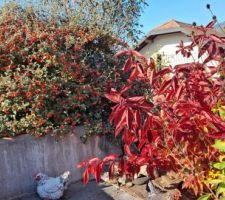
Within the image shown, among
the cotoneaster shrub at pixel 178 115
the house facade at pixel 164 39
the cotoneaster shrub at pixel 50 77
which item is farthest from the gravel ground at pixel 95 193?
the house facade at pixel 164 39

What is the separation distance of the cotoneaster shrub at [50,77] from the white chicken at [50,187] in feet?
2.19

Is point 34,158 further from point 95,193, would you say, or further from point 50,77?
point 50,77

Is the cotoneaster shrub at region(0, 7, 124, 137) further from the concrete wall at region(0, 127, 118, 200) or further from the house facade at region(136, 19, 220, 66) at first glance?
the house facade at region(136, 19, 220, 66)

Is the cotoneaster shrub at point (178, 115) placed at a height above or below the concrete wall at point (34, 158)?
above

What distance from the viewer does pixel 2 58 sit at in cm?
532

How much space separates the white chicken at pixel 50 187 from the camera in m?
4.59

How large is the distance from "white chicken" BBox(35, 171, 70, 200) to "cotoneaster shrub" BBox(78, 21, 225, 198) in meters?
1.84

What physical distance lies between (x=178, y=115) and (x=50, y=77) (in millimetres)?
3041

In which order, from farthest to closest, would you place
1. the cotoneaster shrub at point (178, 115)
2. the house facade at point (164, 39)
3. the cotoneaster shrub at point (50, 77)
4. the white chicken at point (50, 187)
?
the house facade at point (164, 39) < the cotoneaster shrub at point (50, 77) < the white chicken at point (50, 187) < the cotoneaster shrub at point (178, 115)

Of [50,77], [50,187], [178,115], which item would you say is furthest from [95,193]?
[178,115]

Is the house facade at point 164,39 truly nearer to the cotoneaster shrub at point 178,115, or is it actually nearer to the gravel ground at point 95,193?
the gravel ground at point 95,193

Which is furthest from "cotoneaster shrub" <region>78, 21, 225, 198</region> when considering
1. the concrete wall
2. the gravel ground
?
the concrete wall

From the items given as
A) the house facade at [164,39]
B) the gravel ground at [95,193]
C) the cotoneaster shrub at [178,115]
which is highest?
the house facade at [164,39]

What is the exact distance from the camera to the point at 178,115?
2750mm
